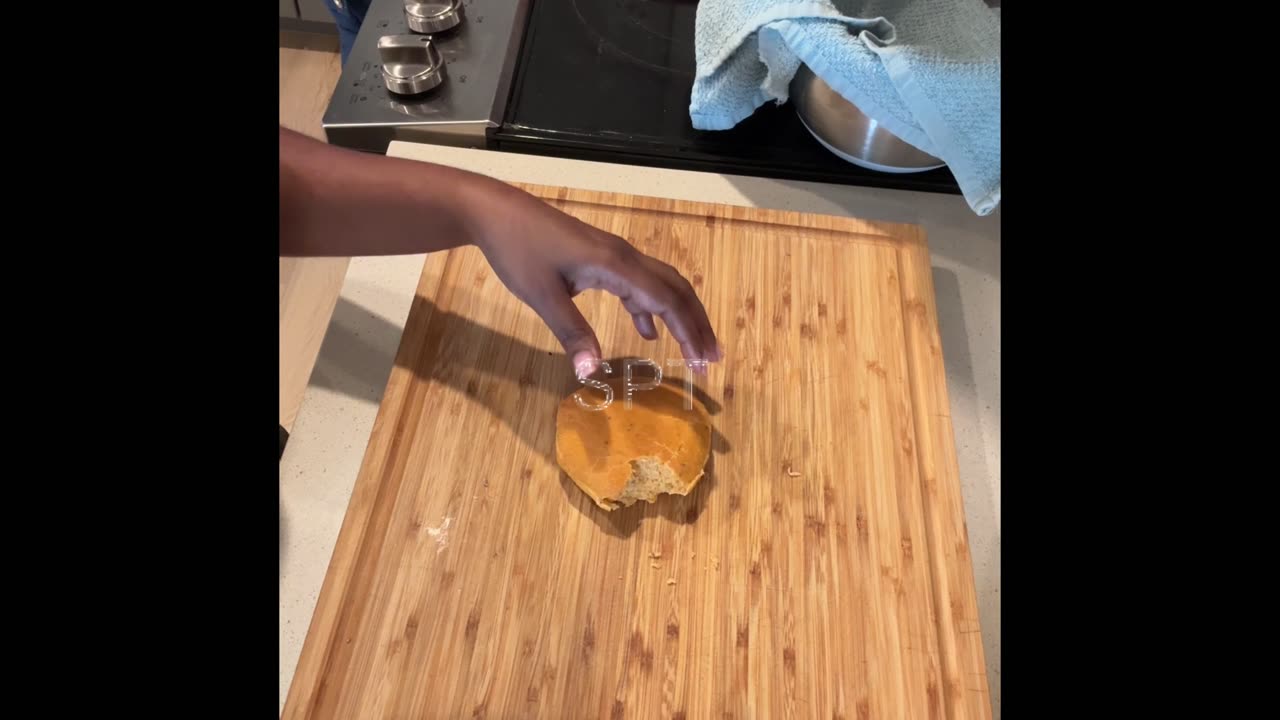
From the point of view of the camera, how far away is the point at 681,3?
134 cm

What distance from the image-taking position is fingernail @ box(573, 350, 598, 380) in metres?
0.78

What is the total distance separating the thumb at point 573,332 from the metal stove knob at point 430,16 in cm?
68

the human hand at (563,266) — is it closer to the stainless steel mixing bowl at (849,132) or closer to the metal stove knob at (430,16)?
the stainless steel mixing bowl at (849,132)

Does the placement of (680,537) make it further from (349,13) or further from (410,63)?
(349,13)

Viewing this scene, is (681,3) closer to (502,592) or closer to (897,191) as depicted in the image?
(897,191)

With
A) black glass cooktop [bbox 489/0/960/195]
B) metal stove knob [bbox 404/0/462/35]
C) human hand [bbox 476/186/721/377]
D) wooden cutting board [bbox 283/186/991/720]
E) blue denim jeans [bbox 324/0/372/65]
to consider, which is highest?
human hand [bbox 476/186/721/377]

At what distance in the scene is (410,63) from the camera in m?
1.21

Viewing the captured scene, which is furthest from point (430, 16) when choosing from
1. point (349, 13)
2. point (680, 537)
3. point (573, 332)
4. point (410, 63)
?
point (680, 537)

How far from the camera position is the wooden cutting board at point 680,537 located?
0.75 metres

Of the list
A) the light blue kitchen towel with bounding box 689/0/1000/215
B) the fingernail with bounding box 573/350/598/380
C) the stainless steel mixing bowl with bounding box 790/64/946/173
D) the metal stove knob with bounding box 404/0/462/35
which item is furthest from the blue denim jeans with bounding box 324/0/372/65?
the fingernail with bounding box 573/350/598/380

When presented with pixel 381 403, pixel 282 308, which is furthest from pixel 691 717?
pixel 282 308

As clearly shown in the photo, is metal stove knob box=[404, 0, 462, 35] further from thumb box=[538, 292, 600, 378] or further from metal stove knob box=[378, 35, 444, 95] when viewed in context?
thumb box=[538, 292, 600, 378]

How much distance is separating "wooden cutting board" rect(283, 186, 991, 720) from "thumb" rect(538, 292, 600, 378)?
0.13 m

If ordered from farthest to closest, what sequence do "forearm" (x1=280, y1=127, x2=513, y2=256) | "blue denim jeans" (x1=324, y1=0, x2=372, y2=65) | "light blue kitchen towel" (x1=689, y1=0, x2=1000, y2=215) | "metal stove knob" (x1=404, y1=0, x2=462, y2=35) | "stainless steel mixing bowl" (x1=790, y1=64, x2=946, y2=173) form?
"blue denim jeans" (x1=324, y1=0, x2=372, y2=65), "metal stove knob" (x1=404, y1=0, x2=462, y2=35), "stainless steel mixing bowl" (x1=790, y1=64, x2=946, y2=173), "light blue kitchen towel" (x1=689, y1=0, x2=1000, y2=215), "forearm" (x1=280, y1=127, x2=513, y2=256)
